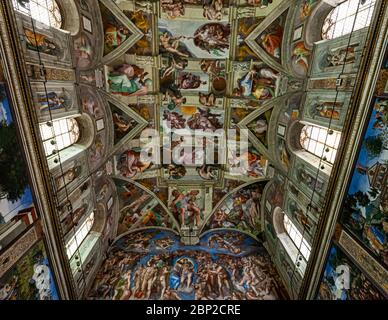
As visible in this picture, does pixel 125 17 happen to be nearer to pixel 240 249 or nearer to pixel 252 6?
pixel 252 6

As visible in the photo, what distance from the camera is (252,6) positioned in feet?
30.9

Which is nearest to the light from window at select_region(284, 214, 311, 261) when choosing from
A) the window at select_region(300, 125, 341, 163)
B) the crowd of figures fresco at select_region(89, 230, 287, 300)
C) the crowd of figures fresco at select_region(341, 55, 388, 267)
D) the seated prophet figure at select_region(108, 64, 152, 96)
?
the crowd of figures fresco at select_region(89, 230, 287, 300)

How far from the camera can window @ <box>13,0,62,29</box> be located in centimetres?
626

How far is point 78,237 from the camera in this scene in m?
10.0

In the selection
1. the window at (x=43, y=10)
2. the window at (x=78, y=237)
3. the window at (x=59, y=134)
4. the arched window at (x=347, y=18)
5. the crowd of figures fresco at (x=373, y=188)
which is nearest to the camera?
the crowd of figures fresco at (x=373, y=188)

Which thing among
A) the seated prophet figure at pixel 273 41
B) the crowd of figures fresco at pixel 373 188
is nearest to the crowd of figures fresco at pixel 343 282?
the crowd of figures fresco at pixel 373 188

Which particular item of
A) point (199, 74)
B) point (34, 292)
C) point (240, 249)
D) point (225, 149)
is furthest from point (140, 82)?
point (240, 249)

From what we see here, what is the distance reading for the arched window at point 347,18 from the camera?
6.65m

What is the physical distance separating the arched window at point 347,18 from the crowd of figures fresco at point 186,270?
10.1 meters

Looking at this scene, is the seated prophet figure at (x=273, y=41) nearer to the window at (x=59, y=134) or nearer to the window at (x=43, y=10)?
the window at (x=43, y=10)

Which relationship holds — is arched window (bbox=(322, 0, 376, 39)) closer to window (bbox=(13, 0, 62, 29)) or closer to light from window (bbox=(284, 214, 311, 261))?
light from window (bbox=(284, 214, 311, 261))

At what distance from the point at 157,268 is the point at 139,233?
264cm

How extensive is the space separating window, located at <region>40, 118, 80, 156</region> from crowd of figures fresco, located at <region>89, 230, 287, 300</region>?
610cm

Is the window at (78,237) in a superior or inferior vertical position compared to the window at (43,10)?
inferior
